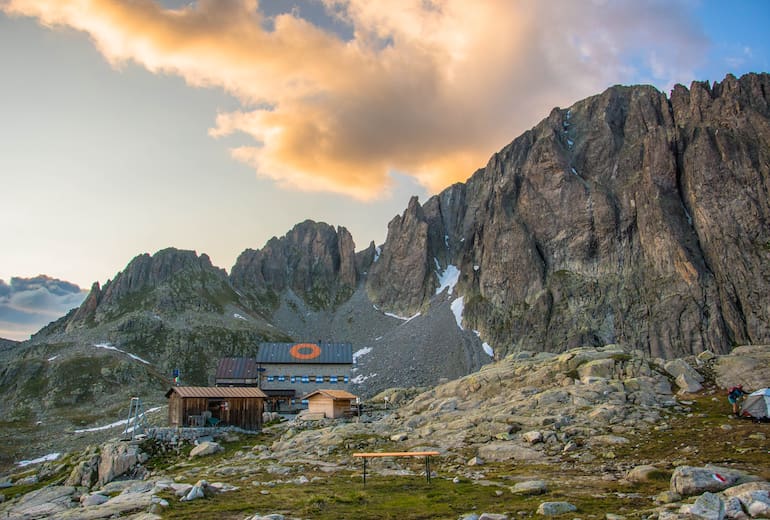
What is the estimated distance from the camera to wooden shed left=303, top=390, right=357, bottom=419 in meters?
67.6

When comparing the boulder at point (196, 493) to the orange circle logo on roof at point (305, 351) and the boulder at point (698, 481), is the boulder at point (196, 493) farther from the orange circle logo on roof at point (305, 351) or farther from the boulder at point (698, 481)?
the orange circle logo on roof at point (305, 351)

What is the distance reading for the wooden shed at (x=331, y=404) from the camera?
6756cm

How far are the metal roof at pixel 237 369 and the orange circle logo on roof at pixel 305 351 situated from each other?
760 centimetres

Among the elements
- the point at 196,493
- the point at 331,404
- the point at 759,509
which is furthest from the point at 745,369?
the point at 196,493

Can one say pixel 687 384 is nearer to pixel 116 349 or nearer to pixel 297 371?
pixel 297 371

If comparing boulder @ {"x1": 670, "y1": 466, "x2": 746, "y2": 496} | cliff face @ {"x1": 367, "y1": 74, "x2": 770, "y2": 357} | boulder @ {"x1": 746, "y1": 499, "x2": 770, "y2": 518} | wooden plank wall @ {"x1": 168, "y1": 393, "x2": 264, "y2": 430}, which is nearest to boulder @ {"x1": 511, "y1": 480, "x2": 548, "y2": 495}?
boulder @ {"x1": 670, "y1": 466, "x2": 746, "y2": 496}

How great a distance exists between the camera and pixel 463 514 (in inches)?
800

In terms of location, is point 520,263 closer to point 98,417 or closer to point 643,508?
point 98,417

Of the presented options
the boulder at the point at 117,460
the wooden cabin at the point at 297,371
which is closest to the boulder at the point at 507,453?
the boulder at the point at 117,460

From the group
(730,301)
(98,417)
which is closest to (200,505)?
(98,417)

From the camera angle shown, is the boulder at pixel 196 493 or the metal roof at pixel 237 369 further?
the metal roof at pixel 237 369

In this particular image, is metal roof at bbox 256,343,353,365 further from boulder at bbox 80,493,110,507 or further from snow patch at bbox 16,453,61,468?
boulder at bbox 80,493,110,507

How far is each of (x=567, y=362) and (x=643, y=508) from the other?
4066 cm

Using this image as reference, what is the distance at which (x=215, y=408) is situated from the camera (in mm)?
58062
